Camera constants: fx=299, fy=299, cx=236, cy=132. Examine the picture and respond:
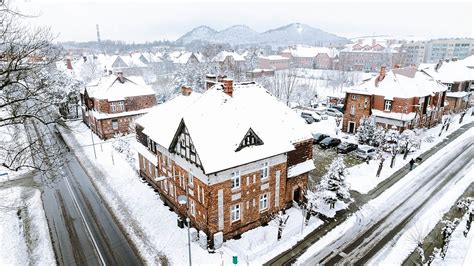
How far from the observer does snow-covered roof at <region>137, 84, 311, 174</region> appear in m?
22.2

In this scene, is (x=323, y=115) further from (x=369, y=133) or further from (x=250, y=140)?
(x=250, y=140)

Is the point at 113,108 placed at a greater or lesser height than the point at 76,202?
greater

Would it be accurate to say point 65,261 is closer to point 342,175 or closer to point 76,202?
point 76,202

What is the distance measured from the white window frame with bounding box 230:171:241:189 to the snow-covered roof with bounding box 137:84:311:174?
1077 mm

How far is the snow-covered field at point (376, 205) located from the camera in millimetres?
23188

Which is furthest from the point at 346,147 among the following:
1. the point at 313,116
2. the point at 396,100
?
the point at 313,116

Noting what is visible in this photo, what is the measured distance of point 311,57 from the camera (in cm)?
14862

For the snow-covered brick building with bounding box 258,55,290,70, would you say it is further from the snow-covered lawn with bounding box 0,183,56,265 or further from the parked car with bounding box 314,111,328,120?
the snow-covered lawn with bounding box 0,183,56,265

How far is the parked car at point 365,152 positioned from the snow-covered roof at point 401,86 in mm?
10070

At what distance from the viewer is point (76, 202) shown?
29906 millimetres

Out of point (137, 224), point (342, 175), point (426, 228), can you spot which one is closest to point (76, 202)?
point (137, 224)

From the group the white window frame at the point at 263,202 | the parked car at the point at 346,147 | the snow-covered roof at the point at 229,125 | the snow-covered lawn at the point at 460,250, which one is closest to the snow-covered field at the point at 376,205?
the white window frame at the point at 263,202

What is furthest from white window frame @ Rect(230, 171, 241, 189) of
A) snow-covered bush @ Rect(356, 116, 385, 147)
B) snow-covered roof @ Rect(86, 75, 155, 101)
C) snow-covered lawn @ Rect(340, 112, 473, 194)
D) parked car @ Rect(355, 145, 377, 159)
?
snow-covered roof @ Rect(86, 75, 155, 101)

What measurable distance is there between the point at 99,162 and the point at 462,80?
67.0 metres
